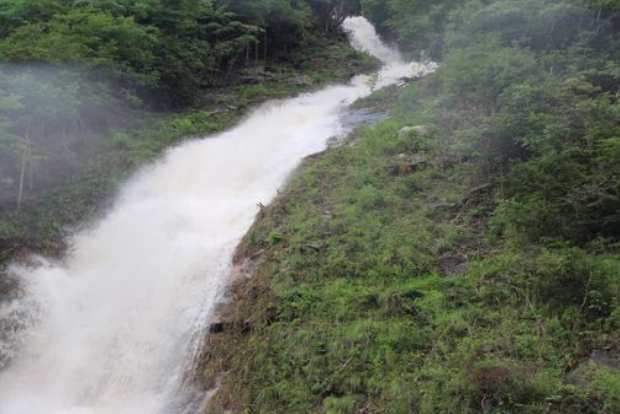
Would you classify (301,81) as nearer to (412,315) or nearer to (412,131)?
(412,131)

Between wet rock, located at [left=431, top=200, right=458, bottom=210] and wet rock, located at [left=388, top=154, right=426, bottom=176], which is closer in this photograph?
wet rock, located at [left=431, top=200, right=458, bottom=210]

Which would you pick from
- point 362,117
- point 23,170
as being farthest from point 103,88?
point 362,117

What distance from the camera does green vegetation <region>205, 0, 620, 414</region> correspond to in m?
8.16

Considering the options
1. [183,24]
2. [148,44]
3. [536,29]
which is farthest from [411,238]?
[183,24]

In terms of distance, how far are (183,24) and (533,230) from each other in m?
20.3

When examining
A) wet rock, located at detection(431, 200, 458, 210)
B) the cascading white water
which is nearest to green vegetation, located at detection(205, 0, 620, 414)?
wet rock, located at detection(431, 200, 458, 210)

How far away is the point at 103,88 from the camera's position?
2006 cm

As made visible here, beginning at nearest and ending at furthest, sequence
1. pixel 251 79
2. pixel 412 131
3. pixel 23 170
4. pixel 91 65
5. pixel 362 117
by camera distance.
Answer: pixel 23 170 → pixel 412 131 → pixel 91 65 → pixel 362 117 → pixel 251 79

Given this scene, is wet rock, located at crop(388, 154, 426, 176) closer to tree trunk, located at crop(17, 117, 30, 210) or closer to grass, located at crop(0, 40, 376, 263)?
grass, located at crop(0, 40, 376, 263)

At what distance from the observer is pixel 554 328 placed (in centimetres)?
858

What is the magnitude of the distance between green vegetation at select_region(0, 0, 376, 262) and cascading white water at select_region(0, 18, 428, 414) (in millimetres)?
1159

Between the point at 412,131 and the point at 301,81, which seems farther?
the point at 301,81

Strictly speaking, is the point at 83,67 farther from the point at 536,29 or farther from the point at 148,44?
the point at 536,29

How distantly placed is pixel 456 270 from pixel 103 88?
1507 cm
